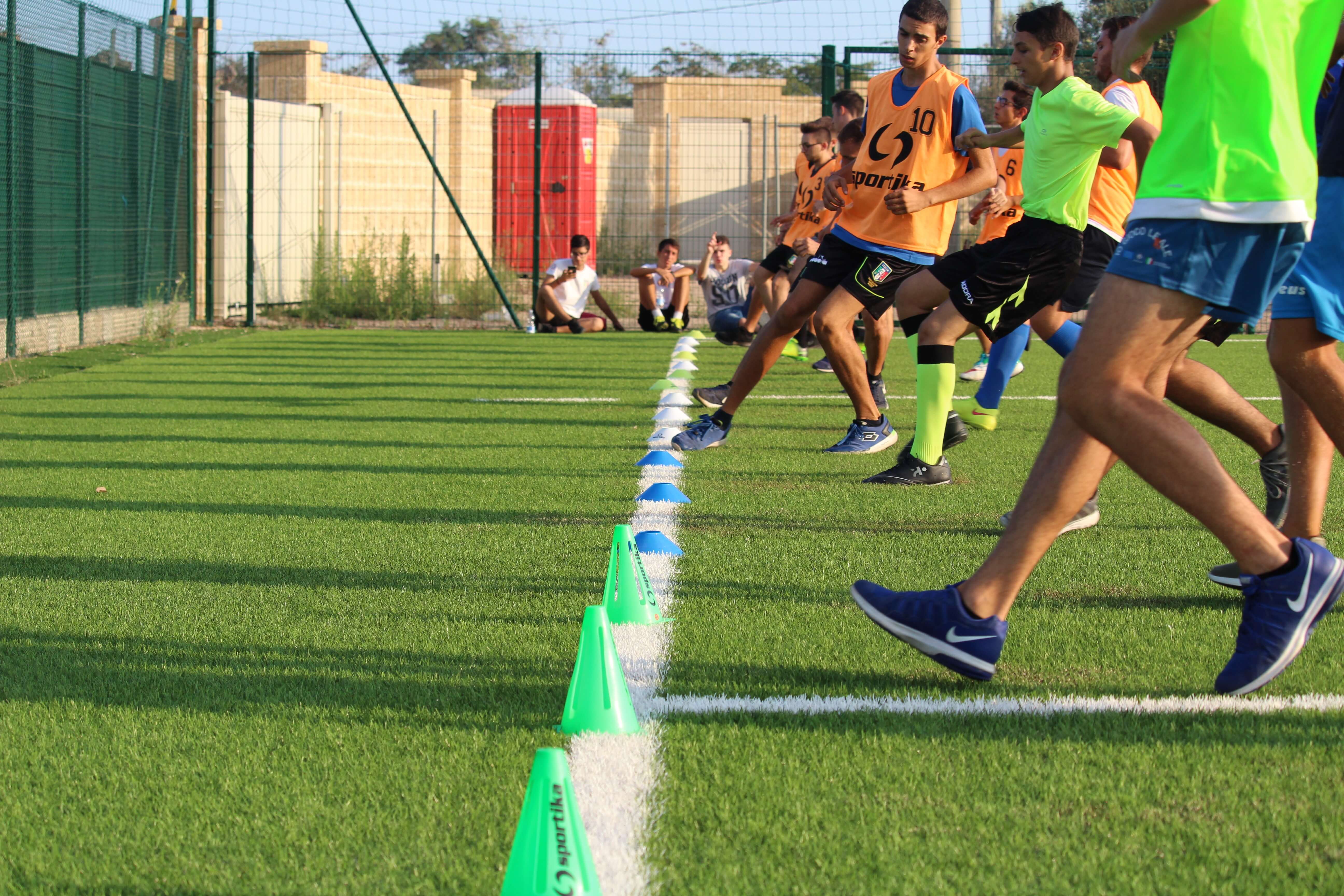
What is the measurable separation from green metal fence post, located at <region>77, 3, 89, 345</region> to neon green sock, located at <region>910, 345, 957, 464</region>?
9.38 metres

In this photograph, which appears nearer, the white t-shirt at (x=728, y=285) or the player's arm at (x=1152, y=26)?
the player's arm at (x=1152, y=26)

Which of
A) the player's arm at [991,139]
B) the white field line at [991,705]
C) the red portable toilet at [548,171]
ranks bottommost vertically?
the white field line at [991,705]

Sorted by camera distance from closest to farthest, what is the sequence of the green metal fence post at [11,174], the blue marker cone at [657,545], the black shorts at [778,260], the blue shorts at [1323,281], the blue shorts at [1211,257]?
1. the blue shorts at [1211,257]
2. the blue shorts at [1323,281]
3. the blue marker cone at [657,545]
4. the green metal fence post at [11,174]
5. the black shorts at [778,260]

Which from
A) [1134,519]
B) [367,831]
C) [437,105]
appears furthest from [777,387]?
[437,105]

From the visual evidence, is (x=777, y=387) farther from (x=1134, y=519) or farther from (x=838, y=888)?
(x=838, y=888)

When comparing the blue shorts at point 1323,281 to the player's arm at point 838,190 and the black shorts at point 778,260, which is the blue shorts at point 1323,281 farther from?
the black shorts at point 778,260

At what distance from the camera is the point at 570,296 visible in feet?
53.3

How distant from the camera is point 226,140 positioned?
56.7 ft

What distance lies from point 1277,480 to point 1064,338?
8.21 feet

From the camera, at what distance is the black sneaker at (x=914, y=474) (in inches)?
226

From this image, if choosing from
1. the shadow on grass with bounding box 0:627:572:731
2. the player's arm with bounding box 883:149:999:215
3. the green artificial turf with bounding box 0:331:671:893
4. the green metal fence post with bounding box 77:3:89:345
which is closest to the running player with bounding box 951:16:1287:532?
the player's arm with bounding box 883:149:999:215

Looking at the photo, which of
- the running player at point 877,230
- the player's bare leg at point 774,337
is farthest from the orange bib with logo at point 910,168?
the player's bare leg at point 774,337

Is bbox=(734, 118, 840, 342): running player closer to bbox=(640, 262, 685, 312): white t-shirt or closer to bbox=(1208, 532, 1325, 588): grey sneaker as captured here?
bbox=(640, 262, 685, 312): white t-shirt

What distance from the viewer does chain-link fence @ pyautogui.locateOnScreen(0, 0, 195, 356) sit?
1106 cm
